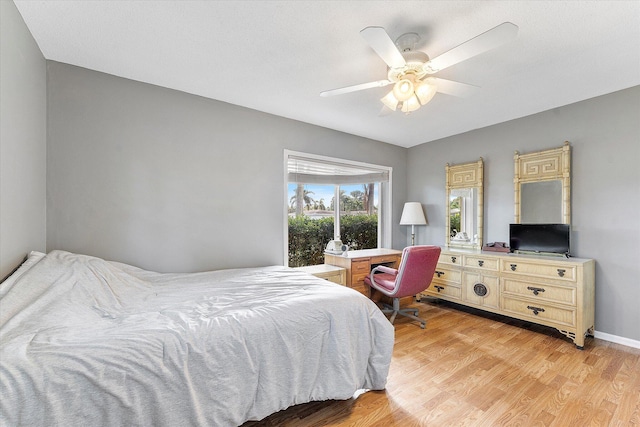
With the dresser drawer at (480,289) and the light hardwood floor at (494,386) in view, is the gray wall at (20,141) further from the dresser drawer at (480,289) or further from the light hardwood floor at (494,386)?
the dresser drawer at (480,289)

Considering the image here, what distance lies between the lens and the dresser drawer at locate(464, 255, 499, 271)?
3149 mm

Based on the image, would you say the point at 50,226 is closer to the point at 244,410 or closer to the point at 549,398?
the point at 244,410

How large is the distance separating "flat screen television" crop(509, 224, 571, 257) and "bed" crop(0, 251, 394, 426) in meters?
2.35

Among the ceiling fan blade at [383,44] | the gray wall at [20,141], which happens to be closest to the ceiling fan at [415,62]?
the ceiling fan blade at [383,44]

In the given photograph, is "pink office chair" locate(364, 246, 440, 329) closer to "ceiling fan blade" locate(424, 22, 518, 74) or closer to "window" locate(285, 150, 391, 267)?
"window" locate(285, 150, 391, 267)

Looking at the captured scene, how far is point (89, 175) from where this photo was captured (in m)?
2.23

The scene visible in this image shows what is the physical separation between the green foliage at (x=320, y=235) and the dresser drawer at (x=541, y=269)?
6.11ft

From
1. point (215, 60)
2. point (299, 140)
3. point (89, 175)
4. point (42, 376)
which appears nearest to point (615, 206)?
point (299, 140)

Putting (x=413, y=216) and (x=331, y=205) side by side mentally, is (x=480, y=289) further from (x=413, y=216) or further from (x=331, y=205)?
(x=331, y=205)

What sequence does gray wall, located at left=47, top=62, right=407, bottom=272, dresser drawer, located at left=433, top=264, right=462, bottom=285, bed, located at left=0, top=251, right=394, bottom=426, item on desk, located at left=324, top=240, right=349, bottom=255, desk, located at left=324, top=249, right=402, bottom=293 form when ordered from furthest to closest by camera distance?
1. item on desk, located at left=324, top=240, right=349, bottom=255
2. dresser drawer, located at left=433, top=264, right=462, bottom=285
3. desk, located at left=324, top=249, right=402, bottom=293
4. gray wall, located at left=47, top=62, right=407, bottom=272
5. bed, located at left=0, top=251, right=394, bottom=426

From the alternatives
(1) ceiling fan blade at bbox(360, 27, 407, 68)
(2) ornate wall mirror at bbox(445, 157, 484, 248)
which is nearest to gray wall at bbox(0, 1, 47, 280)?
(1) ceiling fan blade at bbox(360, 27, 407, 68)

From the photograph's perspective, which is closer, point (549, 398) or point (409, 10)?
point (409, 10)

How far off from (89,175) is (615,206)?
15.9 ft

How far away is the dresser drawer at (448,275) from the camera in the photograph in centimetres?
348
